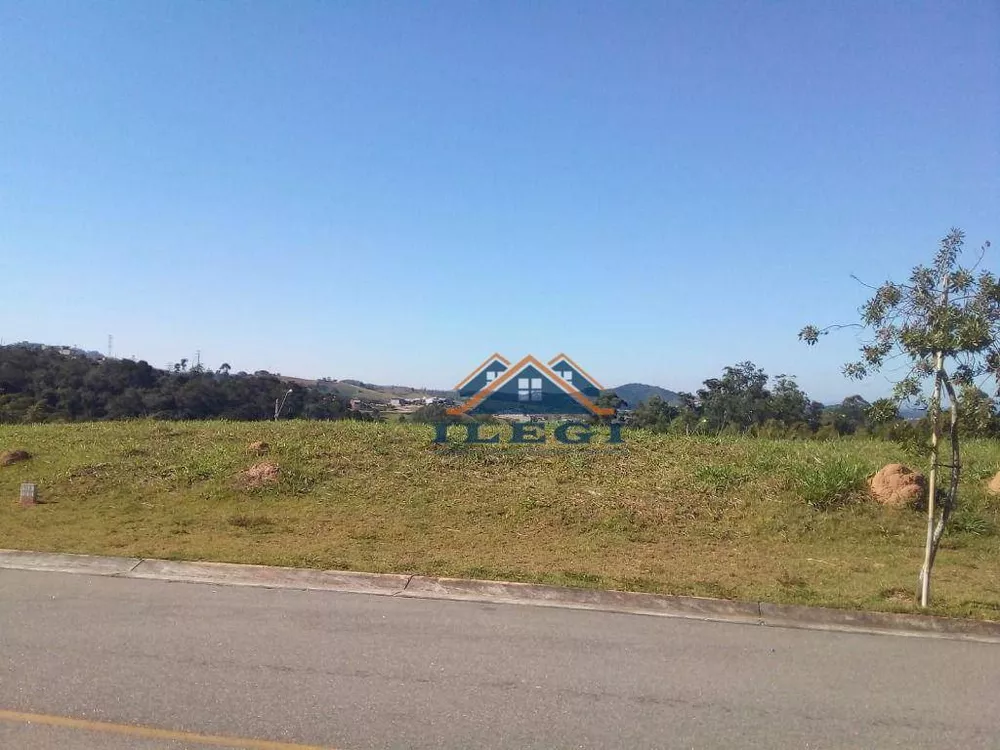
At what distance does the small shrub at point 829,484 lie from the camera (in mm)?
10387

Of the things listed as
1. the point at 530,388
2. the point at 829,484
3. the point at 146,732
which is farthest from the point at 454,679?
the point at 530,388

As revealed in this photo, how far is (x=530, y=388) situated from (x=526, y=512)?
666 centimetres

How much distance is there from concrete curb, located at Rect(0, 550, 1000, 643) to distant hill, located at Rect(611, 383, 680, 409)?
1249 centimetres

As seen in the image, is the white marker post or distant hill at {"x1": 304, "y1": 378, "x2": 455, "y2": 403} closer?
the white marker post

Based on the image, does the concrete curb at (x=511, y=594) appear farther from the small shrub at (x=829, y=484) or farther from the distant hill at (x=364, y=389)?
the distant hill at (x=364, y=389)

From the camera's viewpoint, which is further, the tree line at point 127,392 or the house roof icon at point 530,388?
the tree line at point 127,392

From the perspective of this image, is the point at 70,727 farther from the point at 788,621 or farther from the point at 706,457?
the point at 706,457

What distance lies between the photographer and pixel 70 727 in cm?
399

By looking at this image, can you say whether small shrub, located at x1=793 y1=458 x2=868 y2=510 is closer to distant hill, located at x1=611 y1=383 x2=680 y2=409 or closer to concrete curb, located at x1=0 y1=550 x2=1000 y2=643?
concrete curb, located at x1=0 y1=550 x2=1000 y2=643

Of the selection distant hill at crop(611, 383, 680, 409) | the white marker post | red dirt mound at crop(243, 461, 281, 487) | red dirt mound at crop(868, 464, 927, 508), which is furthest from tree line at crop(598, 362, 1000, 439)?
the white marker post

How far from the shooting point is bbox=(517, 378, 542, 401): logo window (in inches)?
659

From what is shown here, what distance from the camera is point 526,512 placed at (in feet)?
34.1

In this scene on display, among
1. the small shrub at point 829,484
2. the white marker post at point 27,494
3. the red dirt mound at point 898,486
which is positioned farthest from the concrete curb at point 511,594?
the red dirt mound at point 898,486

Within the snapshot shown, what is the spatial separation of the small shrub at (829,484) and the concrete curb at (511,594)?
13.9 feet
